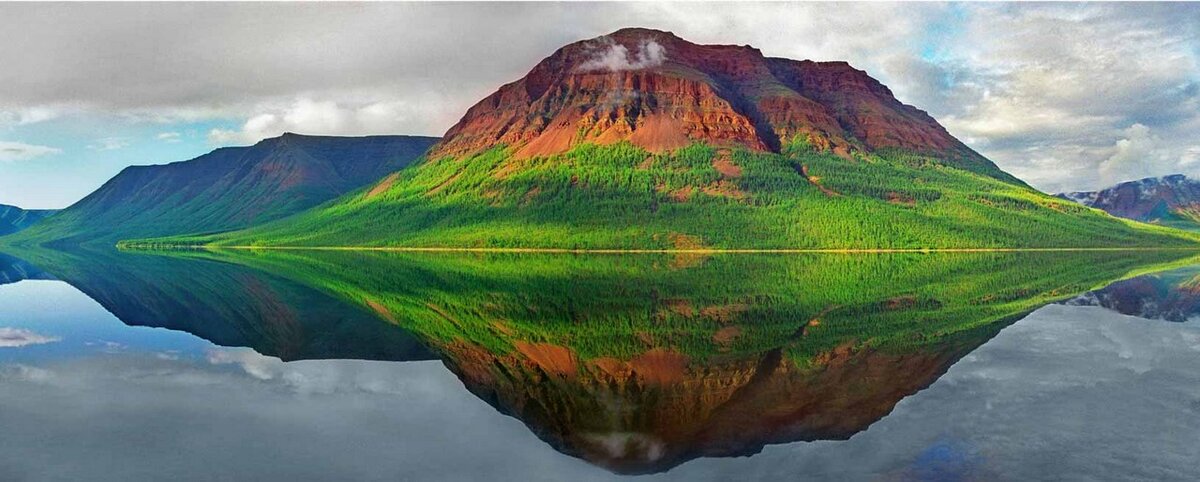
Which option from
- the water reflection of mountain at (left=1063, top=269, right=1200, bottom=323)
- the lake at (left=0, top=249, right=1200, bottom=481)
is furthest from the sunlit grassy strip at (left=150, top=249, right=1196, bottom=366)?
the water reflection of mountain at (left=1063, top=269, right=1200, bottom=323)

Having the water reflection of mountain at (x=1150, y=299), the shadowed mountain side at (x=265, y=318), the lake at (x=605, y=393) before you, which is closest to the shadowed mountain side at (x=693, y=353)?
the lake at (x=605, y=393)

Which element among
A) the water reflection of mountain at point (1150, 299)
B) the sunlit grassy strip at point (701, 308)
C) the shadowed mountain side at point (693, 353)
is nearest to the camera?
the shadowed mountain side at point (693, 353)

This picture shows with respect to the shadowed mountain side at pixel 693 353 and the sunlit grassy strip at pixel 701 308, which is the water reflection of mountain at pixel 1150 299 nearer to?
the sunlit grassy strip at pixel 701 308

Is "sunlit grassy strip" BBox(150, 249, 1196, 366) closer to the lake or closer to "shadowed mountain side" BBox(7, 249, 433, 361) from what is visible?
the lake

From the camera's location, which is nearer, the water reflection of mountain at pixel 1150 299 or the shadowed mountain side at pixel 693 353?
the shadowed mountain side at pixel 693 353

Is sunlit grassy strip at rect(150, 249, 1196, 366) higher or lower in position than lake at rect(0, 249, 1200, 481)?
higher

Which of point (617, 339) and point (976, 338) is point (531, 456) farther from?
point (976, 338)

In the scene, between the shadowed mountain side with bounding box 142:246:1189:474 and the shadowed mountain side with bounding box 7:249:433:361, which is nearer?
the shadowed mountain side with bounding box 142:246:1189:474
